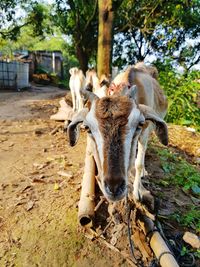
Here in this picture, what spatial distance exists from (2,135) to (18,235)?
377 cm

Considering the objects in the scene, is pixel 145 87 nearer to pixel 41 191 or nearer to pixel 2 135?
pixel 41 191

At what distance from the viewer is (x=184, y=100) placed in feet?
28.4

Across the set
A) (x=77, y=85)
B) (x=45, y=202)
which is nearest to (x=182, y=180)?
(x=45, y=202)

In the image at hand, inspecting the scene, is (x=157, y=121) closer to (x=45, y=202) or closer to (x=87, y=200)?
(x=87, y=200)

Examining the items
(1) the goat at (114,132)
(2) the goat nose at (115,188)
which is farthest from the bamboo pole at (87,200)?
(2) the goat nose at (115,188)

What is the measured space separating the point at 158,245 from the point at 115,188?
99 cm

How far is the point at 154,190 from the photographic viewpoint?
4.38 metres

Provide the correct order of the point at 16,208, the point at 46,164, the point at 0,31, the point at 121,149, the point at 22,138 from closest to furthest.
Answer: the point at 121,149, the point at 16,208, the point at 46,164, the point at 22,138, the point at 0,31

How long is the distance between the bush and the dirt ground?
5.99 feet

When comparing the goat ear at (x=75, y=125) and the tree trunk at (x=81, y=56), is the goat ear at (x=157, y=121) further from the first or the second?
the tree trunk at (x=81, y=56)

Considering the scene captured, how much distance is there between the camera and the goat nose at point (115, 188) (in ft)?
8.39

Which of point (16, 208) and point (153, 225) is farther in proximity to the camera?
point (16, 208)

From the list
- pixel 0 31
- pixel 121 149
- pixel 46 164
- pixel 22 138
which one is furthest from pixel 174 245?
pixel 0 31

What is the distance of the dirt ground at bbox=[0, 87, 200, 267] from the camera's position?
10.6ft
